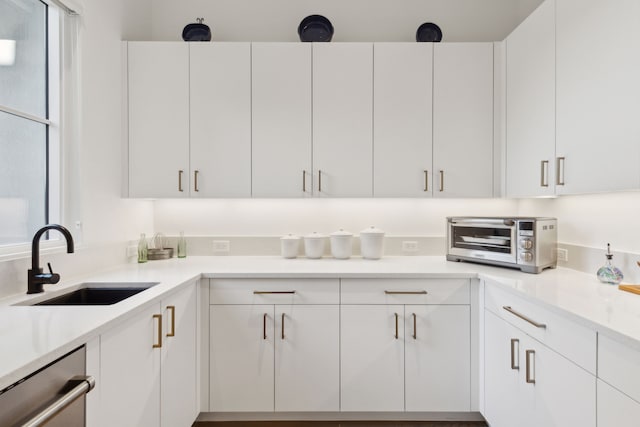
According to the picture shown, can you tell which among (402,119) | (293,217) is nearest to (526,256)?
(402,119)

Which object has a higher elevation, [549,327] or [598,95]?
[598,95]

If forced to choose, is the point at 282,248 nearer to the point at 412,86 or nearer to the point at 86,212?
the point at 86,212

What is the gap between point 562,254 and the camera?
2.13m

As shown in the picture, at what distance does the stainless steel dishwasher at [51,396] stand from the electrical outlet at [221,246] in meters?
1.62

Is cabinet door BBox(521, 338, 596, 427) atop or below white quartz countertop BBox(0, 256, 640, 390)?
below

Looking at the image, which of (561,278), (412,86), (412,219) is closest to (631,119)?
(561,278)

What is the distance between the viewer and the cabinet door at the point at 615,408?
3.27 ft

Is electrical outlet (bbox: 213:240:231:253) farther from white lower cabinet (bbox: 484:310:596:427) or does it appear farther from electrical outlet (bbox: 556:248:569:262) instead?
electrical outlet (bbox: 556:248:569:262)

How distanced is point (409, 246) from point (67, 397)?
2193 millimetres

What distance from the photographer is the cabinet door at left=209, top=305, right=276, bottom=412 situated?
198 cm

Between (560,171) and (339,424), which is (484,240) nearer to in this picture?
(560,171)

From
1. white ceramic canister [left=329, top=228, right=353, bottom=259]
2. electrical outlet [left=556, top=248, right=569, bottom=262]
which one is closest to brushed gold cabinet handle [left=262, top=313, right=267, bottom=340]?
white ceramic canister [left=329, top=228, right=353, bottom=259]

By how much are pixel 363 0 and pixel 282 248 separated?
196 cm

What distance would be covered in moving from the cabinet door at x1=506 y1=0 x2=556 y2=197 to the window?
8.34ft
